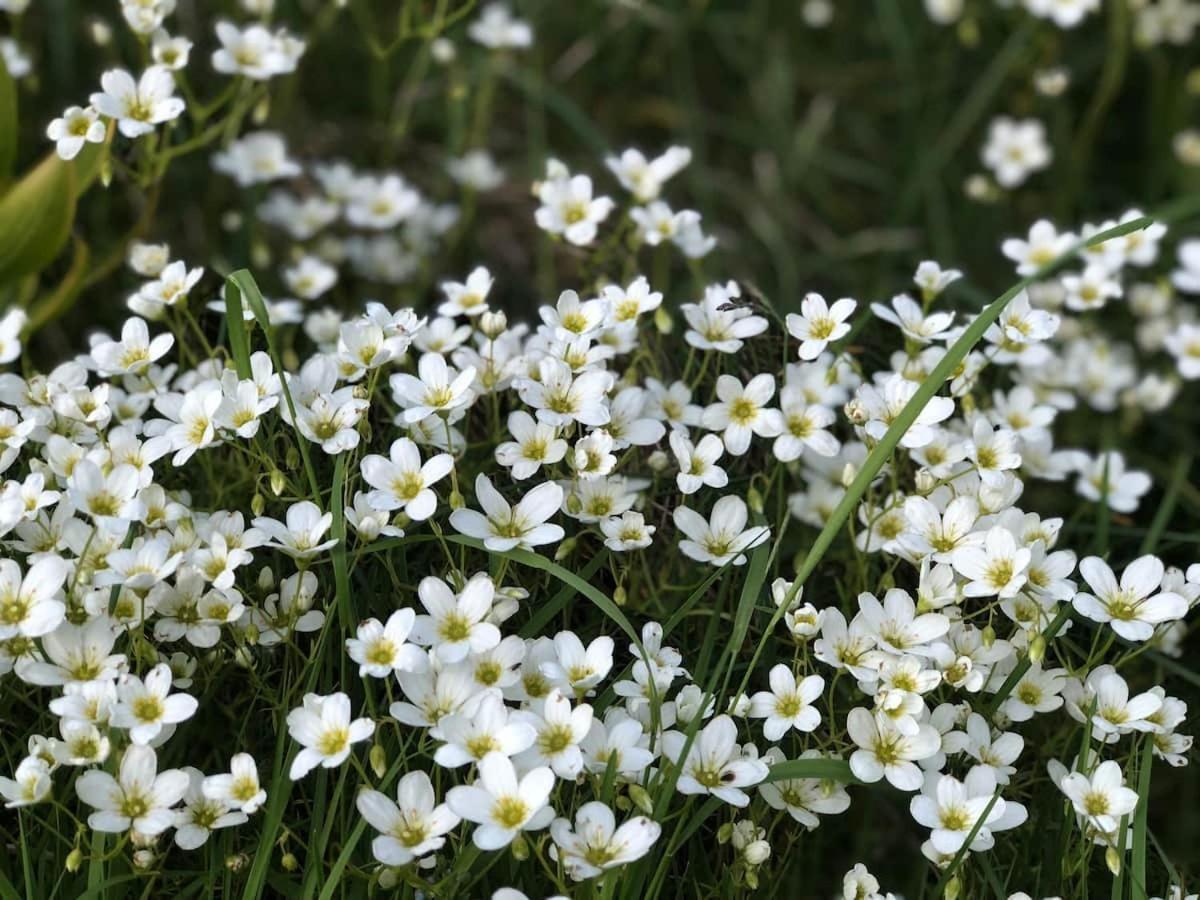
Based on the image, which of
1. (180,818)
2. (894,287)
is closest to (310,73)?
(894,287)

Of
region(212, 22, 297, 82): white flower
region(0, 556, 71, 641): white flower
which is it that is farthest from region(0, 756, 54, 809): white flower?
region(212, 22, 297, 82): white flower

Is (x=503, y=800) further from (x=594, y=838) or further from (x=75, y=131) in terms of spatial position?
(x=75, y=131)

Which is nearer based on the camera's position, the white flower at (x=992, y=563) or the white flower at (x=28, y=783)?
the white flower at (x=28, y=783)

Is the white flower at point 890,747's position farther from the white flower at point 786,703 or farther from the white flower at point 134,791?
the white flower at point 134,791

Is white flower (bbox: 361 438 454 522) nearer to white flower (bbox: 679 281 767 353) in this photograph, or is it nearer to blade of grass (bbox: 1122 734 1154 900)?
white flower (bbox: 679 281 767 353)

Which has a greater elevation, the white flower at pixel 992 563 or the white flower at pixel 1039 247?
the white flower at pixel 1039 247

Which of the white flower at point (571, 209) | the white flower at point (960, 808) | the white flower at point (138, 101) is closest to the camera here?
the white flower at point (960, 808)

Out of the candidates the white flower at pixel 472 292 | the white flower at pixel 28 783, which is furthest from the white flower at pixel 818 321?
the white flower at pixel 28 783

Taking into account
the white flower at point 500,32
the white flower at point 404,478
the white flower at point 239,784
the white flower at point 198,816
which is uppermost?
the white flower at point 500,32
